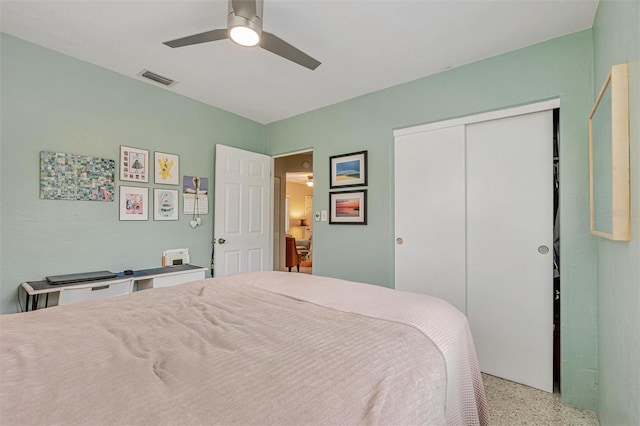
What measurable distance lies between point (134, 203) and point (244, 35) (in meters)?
1.97

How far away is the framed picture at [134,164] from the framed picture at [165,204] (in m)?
0.19

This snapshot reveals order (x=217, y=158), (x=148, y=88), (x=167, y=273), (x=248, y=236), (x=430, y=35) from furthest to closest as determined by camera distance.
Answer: (x=248, y=236)
(x=217, y=158)
(x=148, y=88)
(x=167, y=273)
(x=430, y=35)

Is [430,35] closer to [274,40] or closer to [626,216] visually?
[274,40]

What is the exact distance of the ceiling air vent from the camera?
2656 millimetres

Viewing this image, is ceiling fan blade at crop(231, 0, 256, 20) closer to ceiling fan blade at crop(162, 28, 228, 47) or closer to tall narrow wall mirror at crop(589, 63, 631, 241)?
ceiling fan blade at crop(162, 28, 228, 47)

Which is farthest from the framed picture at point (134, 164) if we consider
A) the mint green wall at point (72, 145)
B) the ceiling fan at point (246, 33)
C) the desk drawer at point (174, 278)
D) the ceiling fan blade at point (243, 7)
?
the ceiling fan blade at point (243, 7)

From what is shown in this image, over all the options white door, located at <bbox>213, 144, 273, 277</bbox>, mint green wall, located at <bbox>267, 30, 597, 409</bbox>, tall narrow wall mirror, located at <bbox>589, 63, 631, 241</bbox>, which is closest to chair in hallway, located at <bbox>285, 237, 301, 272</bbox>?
white door, located at <bbox>213, 144, 273, 277</bbox>

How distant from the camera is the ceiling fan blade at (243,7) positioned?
5.11ft

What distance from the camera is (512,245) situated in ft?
7.43

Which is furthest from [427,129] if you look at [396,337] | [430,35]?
[396,337]

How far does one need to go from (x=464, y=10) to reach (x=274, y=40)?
1.23 meters

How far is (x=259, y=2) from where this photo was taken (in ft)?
5.51

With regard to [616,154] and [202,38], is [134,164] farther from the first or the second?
[616,154]

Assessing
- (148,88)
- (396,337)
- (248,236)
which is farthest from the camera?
(248,236)
